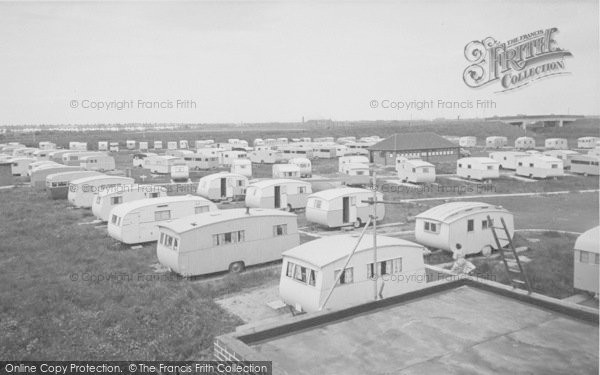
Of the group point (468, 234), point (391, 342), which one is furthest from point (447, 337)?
point (468, 234)

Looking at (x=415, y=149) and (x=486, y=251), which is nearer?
(x=486, y=251)

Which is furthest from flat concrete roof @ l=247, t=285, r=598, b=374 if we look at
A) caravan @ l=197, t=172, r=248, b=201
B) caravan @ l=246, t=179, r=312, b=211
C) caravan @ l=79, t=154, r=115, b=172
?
caravan @ l=79, t=154, r=115, b=172

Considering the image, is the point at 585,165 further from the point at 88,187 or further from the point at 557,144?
the point at 88,187

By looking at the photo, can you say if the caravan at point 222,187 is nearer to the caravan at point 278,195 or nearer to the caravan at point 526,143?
the caravan at point 278,195

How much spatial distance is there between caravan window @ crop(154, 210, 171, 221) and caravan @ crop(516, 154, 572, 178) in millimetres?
38327

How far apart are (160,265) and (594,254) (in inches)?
664

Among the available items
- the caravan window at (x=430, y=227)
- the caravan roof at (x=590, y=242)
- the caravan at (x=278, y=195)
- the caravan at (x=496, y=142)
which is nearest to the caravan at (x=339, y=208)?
the caravan at (x=278, y=195)

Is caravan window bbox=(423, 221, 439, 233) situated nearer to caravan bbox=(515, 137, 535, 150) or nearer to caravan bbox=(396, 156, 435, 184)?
caravan bbox=(396, 156, 435, 184)

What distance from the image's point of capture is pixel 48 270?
2031 centimetres

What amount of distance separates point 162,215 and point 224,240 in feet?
21.7

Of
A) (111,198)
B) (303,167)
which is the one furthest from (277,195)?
(303,167)

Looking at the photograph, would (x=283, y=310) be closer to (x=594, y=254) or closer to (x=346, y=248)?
(x=346, y=248)

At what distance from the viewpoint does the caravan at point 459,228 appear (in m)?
21.5

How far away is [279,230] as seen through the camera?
2164 centimetres
